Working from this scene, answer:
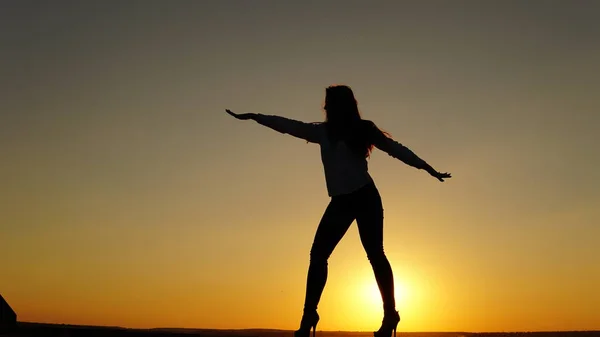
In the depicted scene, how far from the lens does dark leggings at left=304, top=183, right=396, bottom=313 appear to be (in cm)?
932

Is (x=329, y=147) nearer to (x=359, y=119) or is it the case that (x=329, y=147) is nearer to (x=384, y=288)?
(x=359, y=119)

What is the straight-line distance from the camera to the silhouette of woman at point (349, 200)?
9.32 m

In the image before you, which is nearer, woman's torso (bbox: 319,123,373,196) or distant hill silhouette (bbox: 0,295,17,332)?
woman's torso (bbox: 319,123,373,196)

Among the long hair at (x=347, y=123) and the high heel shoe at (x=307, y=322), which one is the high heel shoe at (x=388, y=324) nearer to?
the high heel shoe at (x=307, y=322)

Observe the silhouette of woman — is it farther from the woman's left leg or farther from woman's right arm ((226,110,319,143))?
woman's right arm ((226,110,319,143))

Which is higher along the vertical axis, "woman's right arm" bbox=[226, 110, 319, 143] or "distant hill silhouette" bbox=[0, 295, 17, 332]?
"woman's right arm" bbox=[226, 110, 319, 143]

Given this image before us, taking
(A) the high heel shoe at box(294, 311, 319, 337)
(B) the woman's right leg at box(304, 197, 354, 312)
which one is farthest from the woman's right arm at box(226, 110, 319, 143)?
(A) the high heel shoe at box(294, 311, 319, 337)

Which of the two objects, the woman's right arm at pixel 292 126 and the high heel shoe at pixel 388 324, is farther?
the woman's right arm at pixel 292 126

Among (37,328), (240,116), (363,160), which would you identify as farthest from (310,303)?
(37,328)

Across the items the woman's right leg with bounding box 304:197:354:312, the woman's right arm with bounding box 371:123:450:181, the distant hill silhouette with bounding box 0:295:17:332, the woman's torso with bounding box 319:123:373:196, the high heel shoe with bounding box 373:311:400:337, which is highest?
the woman's right arm with bounding box 371:123:450:181

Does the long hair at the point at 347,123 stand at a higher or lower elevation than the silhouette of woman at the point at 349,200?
higher

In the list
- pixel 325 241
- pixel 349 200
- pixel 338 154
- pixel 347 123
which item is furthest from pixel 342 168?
pixel 325 241

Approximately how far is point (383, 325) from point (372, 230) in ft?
3.69

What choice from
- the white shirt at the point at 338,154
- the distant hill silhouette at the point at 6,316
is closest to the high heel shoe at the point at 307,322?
the white shirt at the point at 338,154
